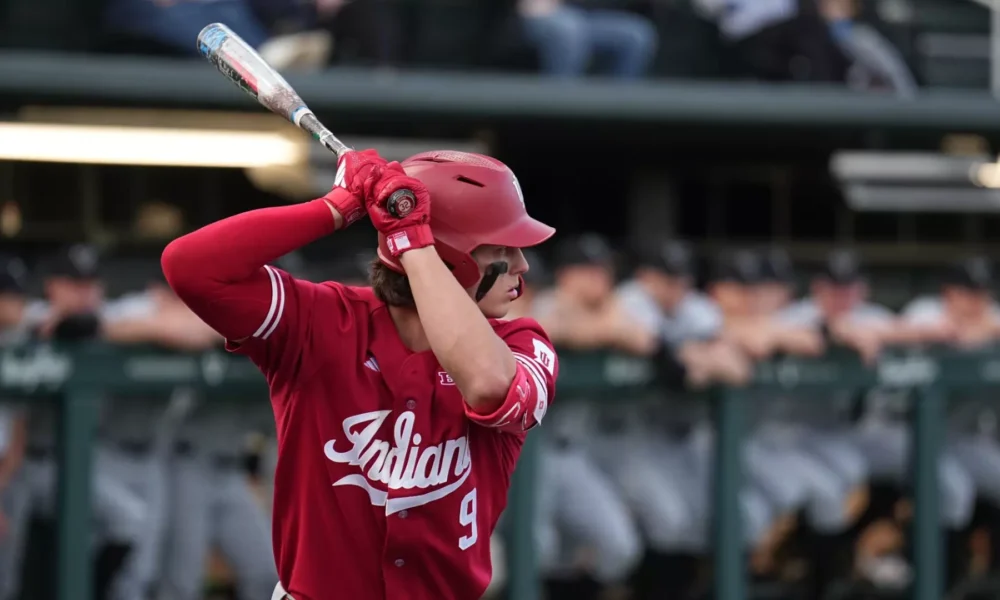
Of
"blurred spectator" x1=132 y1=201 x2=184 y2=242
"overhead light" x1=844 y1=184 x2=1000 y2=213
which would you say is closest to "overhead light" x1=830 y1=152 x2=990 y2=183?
"overhead light" x1=844 y1=184 x2=1000 y2=213

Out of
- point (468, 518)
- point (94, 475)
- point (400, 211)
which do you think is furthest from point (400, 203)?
point (94, 475)

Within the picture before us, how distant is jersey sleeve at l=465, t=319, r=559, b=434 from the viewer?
7.83ft

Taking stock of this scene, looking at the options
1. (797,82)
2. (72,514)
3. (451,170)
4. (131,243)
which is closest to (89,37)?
(131,243)

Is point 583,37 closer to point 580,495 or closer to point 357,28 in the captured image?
point 357,28

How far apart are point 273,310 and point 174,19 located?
3926 millimetres

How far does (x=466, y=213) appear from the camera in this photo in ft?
8.20

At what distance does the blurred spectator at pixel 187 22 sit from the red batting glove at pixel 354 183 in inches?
149

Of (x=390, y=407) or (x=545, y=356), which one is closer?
(x=390, y=407)

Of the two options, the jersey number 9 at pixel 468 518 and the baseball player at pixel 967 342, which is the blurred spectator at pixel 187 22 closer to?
the baseball player at pixel 967 342

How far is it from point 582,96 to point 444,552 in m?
4.41

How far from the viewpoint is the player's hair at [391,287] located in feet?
8.38

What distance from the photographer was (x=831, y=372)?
5.44m

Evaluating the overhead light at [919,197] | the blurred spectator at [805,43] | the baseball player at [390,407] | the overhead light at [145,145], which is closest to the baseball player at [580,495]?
the baseball player at [390,407]

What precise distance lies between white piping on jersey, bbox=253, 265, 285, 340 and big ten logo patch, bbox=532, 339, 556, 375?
0.49 metres
